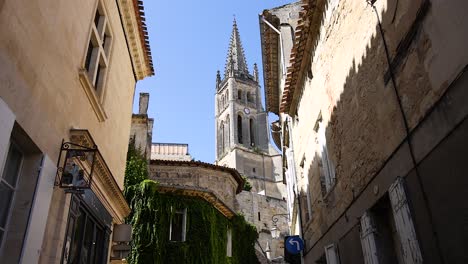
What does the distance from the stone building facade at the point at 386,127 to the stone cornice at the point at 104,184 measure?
4.30m

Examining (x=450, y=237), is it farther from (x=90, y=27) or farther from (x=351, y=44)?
(x=90, y=27)

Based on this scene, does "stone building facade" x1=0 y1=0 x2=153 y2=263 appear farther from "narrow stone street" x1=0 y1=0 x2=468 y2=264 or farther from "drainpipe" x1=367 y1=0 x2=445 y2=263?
"drainpipe" x1=367 y1=0 x2=445 y2=263

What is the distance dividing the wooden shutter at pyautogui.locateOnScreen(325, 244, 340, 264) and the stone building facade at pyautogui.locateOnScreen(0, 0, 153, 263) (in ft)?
15.1

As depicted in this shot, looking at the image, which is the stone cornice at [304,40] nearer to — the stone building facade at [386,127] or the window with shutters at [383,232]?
the stone building facade at [386,127]

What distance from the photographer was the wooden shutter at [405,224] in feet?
14.9

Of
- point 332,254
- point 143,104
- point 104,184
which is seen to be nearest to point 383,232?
point 332,254

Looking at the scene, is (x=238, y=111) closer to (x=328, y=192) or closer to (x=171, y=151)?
(x=171, y=151)

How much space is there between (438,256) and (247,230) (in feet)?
64.5

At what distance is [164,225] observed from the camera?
59.9 ft

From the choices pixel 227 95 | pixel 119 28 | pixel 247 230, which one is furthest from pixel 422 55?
pixel 227 95

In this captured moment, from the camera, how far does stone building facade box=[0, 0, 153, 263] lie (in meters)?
4.22

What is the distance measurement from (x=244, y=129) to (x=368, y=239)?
2623 inches

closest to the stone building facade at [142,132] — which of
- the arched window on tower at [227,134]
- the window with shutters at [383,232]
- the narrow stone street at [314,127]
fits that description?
the narrow stone street at [314,127]

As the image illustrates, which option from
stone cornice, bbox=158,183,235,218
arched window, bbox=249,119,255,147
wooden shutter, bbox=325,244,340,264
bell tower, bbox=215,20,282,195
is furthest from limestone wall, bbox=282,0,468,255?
arched window, bbox=249,119,255,147
